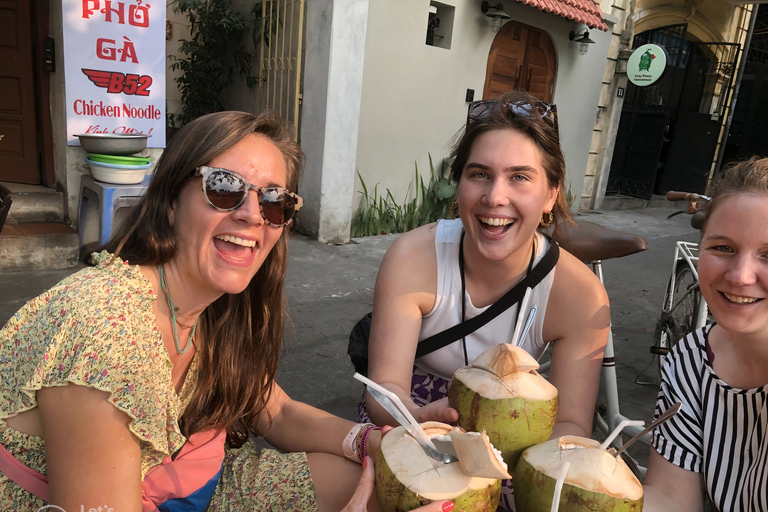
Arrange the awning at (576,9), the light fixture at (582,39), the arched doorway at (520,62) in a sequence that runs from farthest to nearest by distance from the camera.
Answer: the light fixture at (582,39) → the arched doorway at (520,62) → the awning at (576,9)

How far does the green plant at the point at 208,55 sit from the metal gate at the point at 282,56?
0.40 metres

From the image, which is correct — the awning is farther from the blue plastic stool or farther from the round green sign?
the blue plastic stool

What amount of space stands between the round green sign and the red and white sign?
25.9ft

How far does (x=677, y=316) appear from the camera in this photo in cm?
373

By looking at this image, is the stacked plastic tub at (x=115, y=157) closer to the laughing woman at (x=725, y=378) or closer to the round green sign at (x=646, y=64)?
the laughing woman at (x=725, y=378)

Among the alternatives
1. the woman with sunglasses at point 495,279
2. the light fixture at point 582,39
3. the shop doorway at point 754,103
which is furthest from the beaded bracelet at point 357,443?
the shop doorway at point 754,103

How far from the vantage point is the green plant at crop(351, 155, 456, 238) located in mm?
6957

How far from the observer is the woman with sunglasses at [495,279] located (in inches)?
66.8

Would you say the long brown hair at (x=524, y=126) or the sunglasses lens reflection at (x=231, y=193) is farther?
the long brown hair at (x=524, y=126)

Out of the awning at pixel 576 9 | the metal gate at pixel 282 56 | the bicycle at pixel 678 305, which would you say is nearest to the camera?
the bicycle at pixel 678 305

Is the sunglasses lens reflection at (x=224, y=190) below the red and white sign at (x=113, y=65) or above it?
below

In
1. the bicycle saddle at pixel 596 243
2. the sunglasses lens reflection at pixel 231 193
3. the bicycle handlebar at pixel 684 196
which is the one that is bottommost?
the bicycle saddle at pixel 596 243

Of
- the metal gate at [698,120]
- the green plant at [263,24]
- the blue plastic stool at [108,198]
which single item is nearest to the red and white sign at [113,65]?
the blue plastic stool at [108,198]

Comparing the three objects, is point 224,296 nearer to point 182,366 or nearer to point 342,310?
point 182,366
